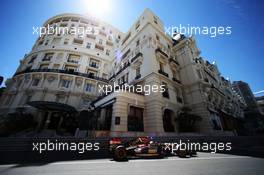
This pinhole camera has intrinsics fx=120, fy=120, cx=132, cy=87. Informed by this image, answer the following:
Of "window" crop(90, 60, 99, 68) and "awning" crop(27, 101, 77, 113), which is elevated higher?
"window" crop(90, 60, 99, 68)

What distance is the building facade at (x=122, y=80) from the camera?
15.1 m

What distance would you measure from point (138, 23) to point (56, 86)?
21432 mm

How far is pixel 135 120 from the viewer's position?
47.9ft

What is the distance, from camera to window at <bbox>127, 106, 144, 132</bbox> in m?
13.9

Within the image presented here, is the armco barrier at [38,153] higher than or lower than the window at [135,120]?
lower

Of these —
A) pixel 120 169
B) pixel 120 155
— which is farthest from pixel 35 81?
pixel 120 169

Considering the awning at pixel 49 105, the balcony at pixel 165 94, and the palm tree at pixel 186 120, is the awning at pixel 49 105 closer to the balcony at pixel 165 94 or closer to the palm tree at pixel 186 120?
the balcony at pixel 165 94

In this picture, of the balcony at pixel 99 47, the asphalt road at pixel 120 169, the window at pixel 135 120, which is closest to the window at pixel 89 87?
the balcony at pixel 99 47

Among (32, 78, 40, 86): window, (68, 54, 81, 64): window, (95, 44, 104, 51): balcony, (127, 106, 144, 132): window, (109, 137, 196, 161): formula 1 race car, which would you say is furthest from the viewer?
(95, 44, 104, 51): balcony

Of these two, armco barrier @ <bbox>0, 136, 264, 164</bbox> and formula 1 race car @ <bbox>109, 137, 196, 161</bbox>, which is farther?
formula 1 race car @ <bbox>109, 137, 196, 161</bbox>

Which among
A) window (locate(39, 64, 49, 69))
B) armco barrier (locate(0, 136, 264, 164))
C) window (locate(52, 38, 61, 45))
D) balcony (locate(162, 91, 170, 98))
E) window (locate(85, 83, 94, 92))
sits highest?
window (locate(52, 38, 61, 45))

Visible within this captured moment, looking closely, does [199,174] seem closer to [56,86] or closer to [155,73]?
[155,73]

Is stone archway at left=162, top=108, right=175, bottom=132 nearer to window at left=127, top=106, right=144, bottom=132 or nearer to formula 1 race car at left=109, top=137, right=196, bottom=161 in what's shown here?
window at left=127, top=106, right=144, bottom=132

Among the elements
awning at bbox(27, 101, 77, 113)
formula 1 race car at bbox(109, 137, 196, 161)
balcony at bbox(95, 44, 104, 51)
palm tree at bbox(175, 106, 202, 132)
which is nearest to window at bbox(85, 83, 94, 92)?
awning at bbox(27, 101, 77, 113)
